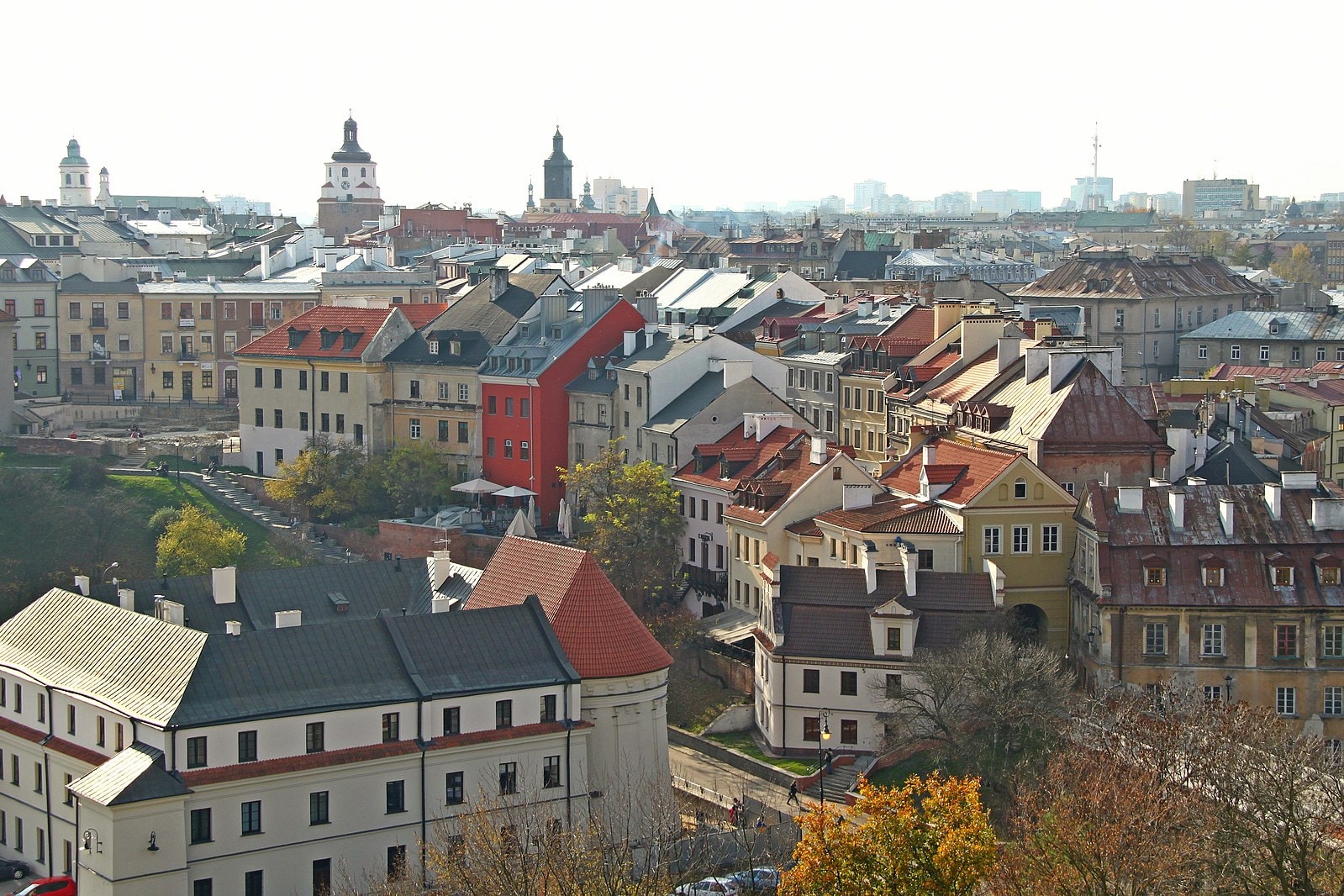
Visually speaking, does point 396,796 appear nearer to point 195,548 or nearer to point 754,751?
point 754,751

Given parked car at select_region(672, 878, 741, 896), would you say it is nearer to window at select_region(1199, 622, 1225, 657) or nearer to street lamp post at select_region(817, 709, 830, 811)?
street lamp post at select_region(817, 709, 830, 811)

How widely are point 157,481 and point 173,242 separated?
58.6 metres

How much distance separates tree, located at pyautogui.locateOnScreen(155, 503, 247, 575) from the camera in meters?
85.9

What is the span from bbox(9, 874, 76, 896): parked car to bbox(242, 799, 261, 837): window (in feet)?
15.4

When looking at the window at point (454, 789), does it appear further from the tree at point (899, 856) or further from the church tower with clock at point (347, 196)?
the church tower with clock at point (347, 196)

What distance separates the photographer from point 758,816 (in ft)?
202

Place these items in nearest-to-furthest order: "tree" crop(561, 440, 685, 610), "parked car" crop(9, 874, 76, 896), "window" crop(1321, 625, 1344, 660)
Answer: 1. "parked car" crop(9, 874, 76, 896)
2. "window" crop(1321, 625, 1344, 660)
3. "tree" crop(561, 440, 685, 610)

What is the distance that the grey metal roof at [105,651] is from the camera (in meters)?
57.0

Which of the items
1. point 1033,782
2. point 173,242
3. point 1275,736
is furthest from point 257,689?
point 173,242

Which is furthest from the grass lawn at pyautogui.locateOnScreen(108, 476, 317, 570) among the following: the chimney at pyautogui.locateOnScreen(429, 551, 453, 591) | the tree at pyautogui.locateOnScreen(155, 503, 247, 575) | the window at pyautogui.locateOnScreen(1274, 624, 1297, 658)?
the window at pyautogui.locateOnScreen(1274, 624, 1297, 658)

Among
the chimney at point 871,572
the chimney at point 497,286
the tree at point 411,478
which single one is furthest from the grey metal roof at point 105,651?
the chimney at point 497,286

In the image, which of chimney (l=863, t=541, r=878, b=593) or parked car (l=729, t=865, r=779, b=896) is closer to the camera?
parked car (l=729, t=865, r=779, b=896)

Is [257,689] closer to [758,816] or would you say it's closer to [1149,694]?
[758,816]

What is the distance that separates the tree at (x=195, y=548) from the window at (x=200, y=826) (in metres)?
31.0
